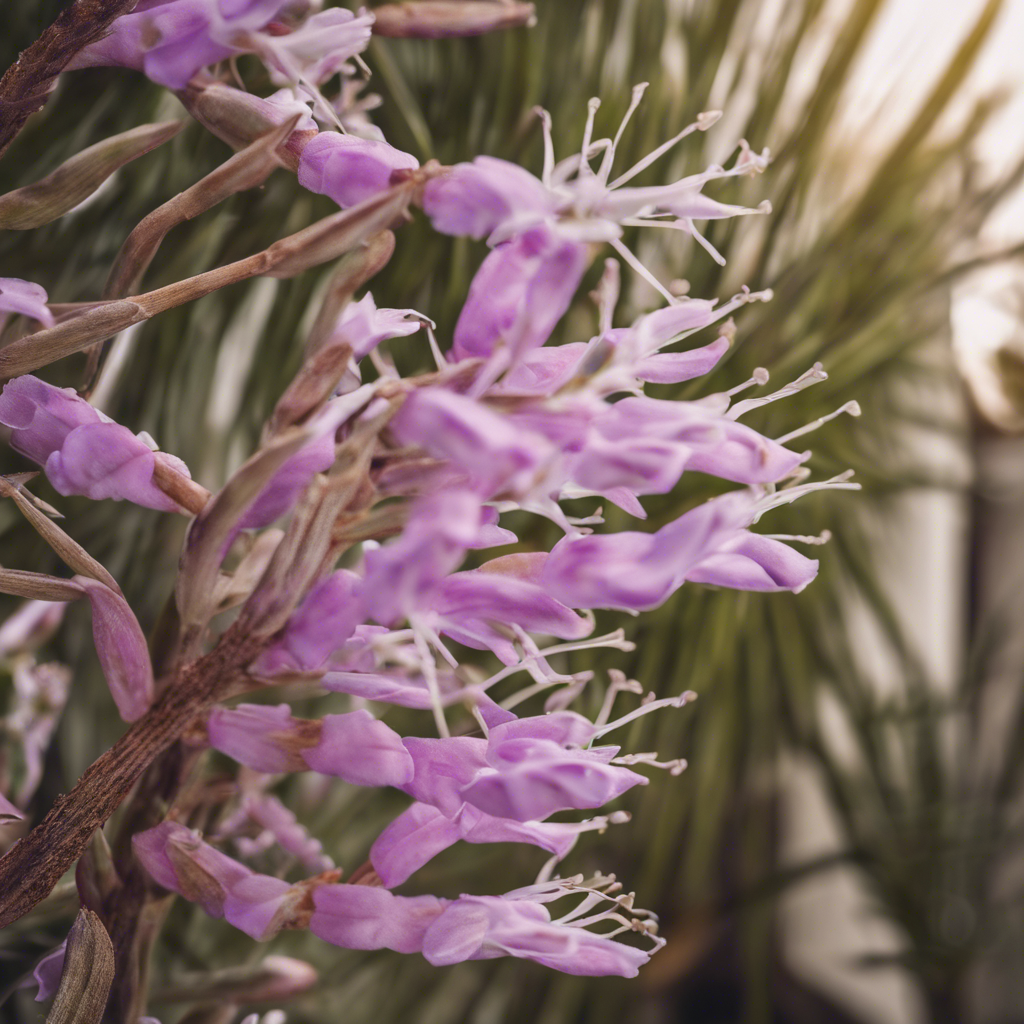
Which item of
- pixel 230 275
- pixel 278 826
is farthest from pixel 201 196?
pixel 278 826

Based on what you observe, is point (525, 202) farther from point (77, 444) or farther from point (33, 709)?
point (33, 709)

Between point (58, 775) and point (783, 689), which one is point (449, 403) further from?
point (783, 689)

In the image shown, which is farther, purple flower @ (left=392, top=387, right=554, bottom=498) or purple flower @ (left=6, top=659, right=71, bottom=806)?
purple flower @ (left=6, top=659, right=71, bottom=806)

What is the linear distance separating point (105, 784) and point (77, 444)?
4cm

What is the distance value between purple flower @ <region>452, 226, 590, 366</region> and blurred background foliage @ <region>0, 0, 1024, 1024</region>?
13 cm

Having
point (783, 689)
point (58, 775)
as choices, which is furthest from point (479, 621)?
point (783, 689)

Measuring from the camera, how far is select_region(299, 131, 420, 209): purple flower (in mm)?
114

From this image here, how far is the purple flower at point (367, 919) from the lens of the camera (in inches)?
5.0

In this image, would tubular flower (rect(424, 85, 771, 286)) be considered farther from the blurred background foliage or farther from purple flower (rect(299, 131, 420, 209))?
the blurred background foliage

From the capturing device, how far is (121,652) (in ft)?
0.37

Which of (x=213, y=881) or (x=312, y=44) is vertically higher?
(x=312, y=44)

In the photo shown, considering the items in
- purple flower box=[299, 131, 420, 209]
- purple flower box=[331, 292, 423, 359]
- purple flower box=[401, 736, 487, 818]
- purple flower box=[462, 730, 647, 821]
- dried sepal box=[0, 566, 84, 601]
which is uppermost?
purple flower box=[299, 131, 420, 209]

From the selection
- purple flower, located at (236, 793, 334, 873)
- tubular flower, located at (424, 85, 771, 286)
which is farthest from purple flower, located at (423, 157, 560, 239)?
purple flower, located at (236, 793, 334, 873)

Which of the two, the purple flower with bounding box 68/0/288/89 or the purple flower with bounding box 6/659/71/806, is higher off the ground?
the purple flower with bounding box 68/0/288/89
